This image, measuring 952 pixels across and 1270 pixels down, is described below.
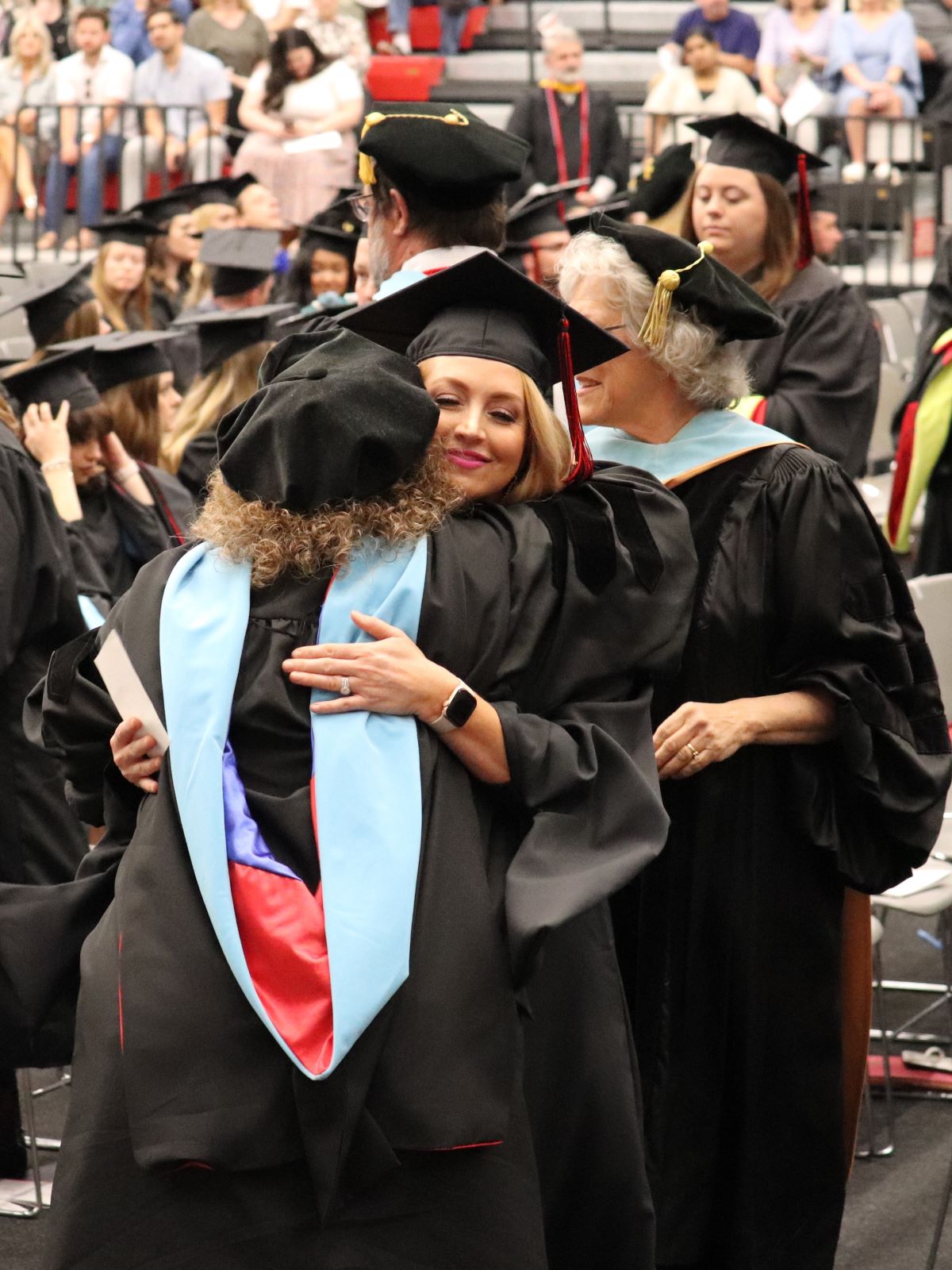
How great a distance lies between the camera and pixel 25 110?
1318 cm

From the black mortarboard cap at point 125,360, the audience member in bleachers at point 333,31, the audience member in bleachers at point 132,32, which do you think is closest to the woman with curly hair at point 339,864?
the black mortarboard cap at point 125,360

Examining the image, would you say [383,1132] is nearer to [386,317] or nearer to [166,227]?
[386,317]

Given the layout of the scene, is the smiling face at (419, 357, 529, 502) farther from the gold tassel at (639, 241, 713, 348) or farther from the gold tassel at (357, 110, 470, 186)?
the gold tassel at (357, 110, 470, 186)

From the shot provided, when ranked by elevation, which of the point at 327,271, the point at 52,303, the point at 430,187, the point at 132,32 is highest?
the point at 430,187

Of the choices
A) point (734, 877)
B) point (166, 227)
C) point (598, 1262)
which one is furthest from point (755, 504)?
point (166, 227)

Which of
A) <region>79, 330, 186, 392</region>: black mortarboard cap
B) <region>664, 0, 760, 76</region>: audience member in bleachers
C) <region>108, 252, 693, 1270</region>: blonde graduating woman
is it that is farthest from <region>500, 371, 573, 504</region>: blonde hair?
<region>664, 0, 760, 76</region>: audience member in bleachers

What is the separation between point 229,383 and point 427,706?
13.0 feet

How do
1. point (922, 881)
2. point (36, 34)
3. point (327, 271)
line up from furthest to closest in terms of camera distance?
point (36, 34)
point (327, 271)
point (922, 881)

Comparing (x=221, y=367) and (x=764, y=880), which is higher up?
(x=221, y=367)

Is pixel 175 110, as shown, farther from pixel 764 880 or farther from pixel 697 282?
pixel 764 880

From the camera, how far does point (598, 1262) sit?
2.55 metres

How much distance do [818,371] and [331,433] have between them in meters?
3.09

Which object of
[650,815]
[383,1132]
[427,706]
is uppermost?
[427,706]

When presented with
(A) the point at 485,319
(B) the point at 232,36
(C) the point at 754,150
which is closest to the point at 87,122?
(B) the point at 232,36
